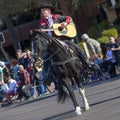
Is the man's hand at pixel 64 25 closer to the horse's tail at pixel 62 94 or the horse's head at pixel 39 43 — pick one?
the horse's head at pixel 39 43

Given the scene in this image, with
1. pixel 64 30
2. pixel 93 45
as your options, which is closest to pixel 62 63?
pixel 64 30

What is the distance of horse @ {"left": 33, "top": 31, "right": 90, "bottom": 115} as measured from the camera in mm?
11883

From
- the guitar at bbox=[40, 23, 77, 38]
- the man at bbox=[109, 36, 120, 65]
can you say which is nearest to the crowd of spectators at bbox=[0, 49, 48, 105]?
the man at bbox=[109, 36, 120, 65]

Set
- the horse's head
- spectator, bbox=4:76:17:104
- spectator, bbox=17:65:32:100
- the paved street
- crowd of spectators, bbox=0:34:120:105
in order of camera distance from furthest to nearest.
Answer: spectator, bbox=4:76:17:104 < spectator, bbox=17:65:32:100 < crowd of spectators, bbox=0:34:120:105 < the horse's head < the paved street

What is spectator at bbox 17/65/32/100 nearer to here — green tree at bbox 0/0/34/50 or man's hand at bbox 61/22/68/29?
man's hand at bbox 61/22/68/29

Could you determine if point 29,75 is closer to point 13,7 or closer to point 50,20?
point 50,20

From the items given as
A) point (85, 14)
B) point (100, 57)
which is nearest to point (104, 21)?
point (85, 14)

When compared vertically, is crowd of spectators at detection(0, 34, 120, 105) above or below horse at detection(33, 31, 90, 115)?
below

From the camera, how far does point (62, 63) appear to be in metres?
12.0

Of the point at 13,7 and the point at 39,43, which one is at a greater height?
A: the point at 39,43

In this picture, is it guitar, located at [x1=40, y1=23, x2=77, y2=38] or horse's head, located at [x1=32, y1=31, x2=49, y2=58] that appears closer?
horse's head, located at [x1=32, y1=31, x2=49, y2=58]

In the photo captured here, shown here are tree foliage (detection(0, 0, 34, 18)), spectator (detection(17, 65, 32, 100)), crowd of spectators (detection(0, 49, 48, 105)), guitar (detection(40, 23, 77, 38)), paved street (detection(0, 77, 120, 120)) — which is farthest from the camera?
tree foliage (detection(0, 0, 34, 18))

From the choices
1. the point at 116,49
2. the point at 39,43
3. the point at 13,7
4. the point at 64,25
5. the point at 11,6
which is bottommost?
the point at 13,7

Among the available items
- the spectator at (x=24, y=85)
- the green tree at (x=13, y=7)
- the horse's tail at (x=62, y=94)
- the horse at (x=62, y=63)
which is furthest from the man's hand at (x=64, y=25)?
the green tree at (x=13, y=7)
